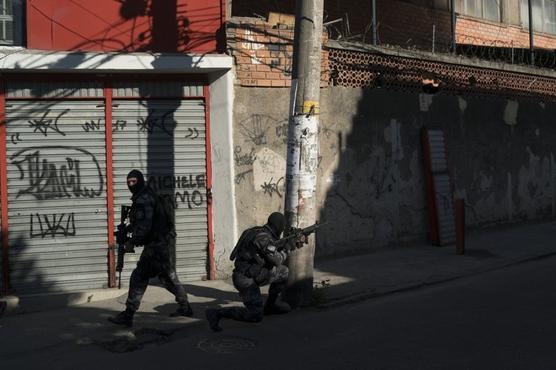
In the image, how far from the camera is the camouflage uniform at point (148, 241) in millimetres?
6316

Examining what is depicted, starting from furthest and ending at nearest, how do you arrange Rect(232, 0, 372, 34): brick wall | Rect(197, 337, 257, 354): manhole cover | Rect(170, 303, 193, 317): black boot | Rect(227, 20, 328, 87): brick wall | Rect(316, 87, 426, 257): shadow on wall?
Rect(232, 0, 372, 34): brick wall → Rect(316, 87, 426, 257): shadow on wall → Rect(227, 20, 328, 87): brick wall → Rect(170, 303, 193, 317): black boot → Rect(197, 337, 257, 354): manhole cover

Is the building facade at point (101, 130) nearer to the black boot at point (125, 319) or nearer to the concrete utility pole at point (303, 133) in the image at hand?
the concrete utility pole at point (303, 133)

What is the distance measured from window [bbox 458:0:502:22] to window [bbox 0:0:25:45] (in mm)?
12058

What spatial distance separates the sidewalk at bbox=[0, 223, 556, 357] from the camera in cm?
609

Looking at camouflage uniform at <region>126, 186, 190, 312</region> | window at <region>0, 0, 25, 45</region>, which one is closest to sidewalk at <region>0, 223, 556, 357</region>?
camouflage uniform at <region>126, 186, 190, 312</region>

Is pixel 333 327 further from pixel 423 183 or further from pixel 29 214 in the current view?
pixel 423 183

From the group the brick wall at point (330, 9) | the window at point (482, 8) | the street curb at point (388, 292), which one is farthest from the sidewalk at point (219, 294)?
the window at point (482, 8)

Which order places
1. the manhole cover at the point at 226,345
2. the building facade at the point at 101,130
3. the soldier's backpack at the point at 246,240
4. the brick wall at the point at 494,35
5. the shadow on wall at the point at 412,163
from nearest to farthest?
the manhole cover at the point at 226,345, the soldier's backpack at the point at 246,240, the building facade at the point at 101,130, the shadow on wall at the point at 412,163, the brick wall at the point at 494,35

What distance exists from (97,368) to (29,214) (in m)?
3.68

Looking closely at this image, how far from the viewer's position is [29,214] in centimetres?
812

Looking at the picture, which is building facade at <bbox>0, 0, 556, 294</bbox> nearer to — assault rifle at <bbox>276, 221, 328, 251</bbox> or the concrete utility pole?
the concrete utility pole

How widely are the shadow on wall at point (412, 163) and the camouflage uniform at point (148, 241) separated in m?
3.83

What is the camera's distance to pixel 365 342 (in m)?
5.67

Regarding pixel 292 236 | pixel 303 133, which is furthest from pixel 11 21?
pixel 292 236
